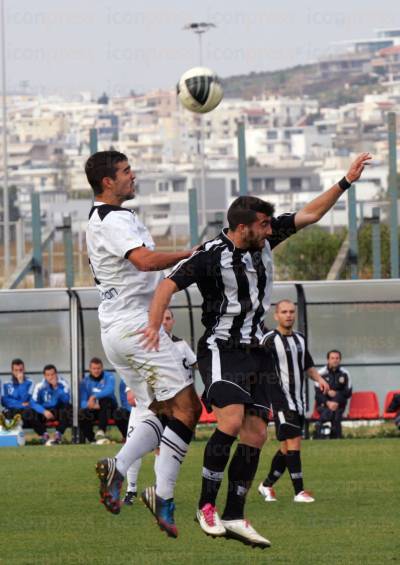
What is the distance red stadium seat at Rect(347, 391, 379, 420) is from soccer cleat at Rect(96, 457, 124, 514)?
1148 centimetres

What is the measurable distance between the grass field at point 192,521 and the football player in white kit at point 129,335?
0.44m

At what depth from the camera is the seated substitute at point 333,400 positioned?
722 inches

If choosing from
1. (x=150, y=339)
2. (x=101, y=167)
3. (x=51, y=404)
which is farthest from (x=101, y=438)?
(x=150, y=339)

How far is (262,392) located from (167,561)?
110cm

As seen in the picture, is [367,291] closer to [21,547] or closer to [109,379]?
[109,379]

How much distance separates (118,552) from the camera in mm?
8023

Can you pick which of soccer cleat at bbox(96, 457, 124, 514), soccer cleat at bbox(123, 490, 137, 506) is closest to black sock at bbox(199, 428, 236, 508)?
soccer cleat at bbox(96, 457, 124, 514)

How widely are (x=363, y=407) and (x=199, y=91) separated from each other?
6857mm

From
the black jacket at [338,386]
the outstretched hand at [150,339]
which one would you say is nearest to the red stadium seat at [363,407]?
the black jacket at [338,386]

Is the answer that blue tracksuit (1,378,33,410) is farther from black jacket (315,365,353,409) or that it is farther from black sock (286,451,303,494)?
black sock (286,451,303,494)

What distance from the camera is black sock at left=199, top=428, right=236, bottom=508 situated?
766 centimetres

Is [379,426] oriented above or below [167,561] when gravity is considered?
below

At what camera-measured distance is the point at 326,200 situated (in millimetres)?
7824

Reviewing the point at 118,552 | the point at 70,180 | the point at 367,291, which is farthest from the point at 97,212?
the point at 70,180
